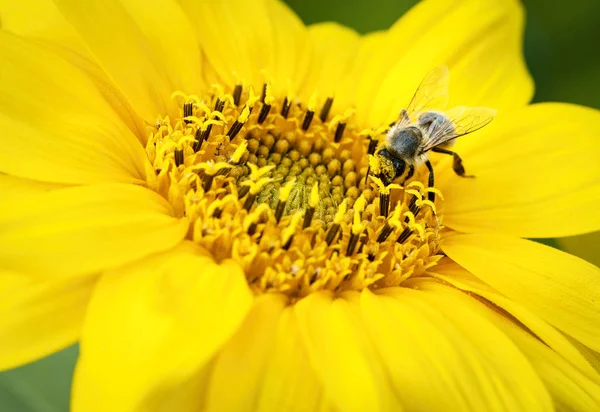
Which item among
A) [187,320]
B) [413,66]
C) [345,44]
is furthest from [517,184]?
[187,320]

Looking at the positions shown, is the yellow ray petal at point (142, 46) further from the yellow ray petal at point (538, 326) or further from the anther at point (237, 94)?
the yellow ray petal at point (538, 326)

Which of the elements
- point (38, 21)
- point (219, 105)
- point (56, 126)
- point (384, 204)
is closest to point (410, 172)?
point (384, 204)

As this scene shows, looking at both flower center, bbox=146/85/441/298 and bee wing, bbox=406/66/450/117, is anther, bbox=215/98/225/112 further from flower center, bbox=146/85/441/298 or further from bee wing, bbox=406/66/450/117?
bee wing, bbox=406/66/450/117

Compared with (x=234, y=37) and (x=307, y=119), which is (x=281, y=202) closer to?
(x=307, y=119)

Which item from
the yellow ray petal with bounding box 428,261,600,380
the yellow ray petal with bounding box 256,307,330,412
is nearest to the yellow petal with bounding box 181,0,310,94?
the yellow ray petal with bounding box 428,261,600,380

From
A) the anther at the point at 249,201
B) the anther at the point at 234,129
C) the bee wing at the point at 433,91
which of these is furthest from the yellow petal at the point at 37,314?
the bee wing at the point at 433,91
